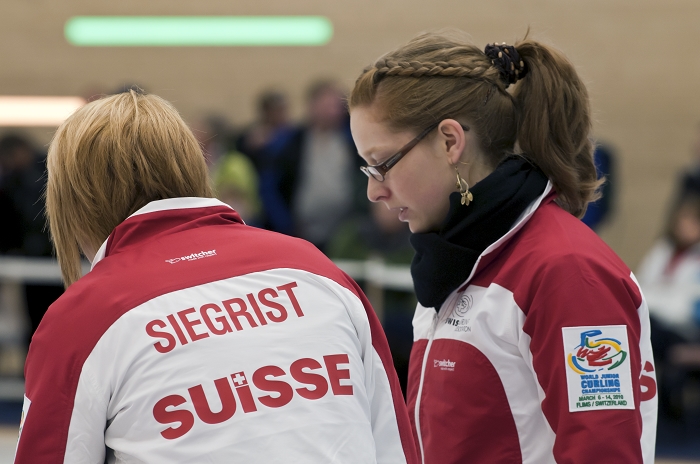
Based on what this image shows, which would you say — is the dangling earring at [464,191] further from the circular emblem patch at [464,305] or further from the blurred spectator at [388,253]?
the blurred spectator at [388,253]

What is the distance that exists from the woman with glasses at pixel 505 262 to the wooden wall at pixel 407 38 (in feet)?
16.2

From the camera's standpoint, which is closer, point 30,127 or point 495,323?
point 495,323

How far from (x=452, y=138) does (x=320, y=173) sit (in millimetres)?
3749

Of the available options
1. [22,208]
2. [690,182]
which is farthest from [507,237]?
[22,208]

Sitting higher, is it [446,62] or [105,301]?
[446,62]

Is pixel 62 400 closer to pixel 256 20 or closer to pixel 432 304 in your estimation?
pixel 432 304

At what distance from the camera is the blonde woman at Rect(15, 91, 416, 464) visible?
1166 millimetres

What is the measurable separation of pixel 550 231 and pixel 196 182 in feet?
1.95

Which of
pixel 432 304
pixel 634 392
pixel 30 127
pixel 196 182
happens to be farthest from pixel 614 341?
pixel 30 127

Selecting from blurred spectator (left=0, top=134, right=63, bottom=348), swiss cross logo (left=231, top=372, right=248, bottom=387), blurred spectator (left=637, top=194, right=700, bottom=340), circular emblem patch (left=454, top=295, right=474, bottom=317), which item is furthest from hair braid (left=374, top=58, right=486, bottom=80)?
blurred spectator (left=0, top=134, right=63, bottom=348)

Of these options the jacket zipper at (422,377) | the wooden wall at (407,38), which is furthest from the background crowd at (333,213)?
the jacket zipper at (422,377)

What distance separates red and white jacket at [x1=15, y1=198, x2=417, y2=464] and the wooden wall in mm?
5378

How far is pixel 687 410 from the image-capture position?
15.1ft

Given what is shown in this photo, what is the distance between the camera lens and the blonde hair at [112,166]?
51.1 inches
